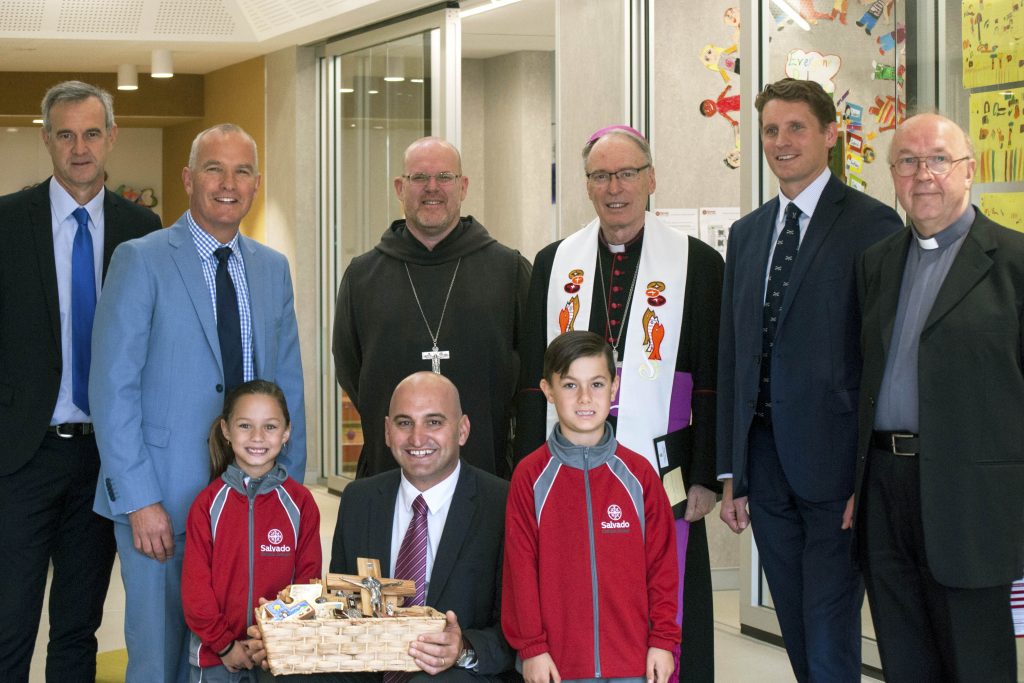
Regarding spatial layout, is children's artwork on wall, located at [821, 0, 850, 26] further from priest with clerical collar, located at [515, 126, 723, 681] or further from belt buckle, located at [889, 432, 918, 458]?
belt buckle, located at [889, 432, 918, 458]

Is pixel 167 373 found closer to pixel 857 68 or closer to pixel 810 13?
pixel 857 68

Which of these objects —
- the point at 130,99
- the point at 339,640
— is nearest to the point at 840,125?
the point at 339,640

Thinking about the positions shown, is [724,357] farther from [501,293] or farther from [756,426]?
[501,293]

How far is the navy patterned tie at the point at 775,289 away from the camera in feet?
10.5

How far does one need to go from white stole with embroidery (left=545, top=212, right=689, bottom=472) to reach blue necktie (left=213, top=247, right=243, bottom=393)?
0.85 metres

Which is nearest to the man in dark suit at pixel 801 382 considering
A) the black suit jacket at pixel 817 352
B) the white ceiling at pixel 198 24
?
the black suit jacket at pixel 817 352

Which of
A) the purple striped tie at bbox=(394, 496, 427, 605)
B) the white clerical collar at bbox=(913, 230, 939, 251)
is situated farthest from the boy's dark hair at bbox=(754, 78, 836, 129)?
the purple striped tie at bbox=(394, 496, 427, 605)

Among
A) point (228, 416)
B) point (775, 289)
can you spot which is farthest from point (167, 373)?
point (775, 289)

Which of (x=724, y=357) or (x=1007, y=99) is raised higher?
(x=1007, y=99)

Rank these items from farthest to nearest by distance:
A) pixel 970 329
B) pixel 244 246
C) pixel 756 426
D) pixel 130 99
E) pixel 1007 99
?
pixel 130 99
pixel 1007 99
pixel 244 246
pixel 756 426
pixel 970 329

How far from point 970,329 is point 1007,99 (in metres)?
1.40

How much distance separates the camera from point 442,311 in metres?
3.88

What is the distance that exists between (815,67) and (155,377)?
280 cm

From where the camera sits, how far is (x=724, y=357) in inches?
131
